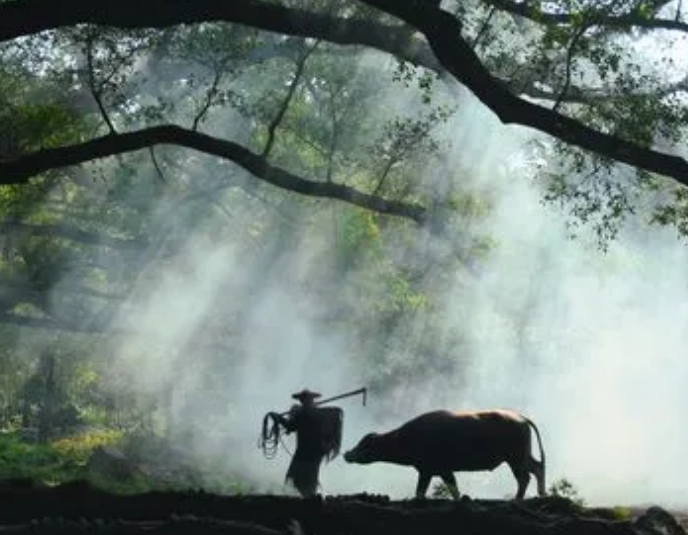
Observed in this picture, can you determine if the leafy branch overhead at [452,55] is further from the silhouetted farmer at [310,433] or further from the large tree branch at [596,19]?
the silhouetted farmer at [310,433]

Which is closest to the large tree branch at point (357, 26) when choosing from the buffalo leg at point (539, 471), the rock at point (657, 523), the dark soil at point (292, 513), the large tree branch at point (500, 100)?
the large tree branch at point (500, 100)

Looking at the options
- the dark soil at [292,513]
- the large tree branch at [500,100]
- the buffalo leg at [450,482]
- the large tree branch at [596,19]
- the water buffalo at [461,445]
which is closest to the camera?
the dark soil at [292,513]

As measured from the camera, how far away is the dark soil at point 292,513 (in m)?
9.02

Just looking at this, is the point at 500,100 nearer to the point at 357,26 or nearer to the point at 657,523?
the point at 357,26

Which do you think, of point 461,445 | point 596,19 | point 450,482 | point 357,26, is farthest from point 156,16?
point 450,482

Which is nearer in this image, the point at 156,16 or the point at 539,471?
the point at 156,16

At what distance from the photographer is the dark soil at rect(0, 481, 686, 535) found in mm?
9023

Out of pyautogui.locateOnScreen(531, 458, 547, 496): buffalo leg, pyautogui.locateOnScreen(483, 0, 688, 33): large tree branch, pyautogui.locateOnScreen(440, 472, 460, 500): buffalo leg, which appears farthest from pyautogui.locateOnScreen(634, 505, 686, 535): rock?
pyautogui.locateOnScreen(483, 0, 688, 33): large tree branch

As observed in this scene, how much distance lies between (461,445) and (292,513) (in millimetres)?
6775

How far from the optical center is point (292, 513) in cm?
941

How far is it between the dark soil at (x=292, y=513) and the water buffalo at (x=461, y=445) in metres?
5.04

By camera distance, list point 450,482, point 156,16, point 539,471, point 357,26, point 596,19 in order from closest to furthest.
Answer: point 156,16 < point 357,26 < point 596,19 < point 450,482 < point 539,471

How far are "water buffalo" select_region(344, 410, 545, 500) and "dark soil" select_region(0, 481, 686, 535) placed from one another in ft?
16.5

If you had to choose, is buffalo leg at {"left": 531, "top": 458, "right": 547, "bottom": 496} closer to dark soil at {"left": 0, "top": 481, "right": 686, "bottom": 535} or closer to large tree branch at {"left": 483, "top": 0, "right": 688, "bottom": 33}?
dark soil at {"left": 0, "top": 481, "right": 686, "bottom": 535}
